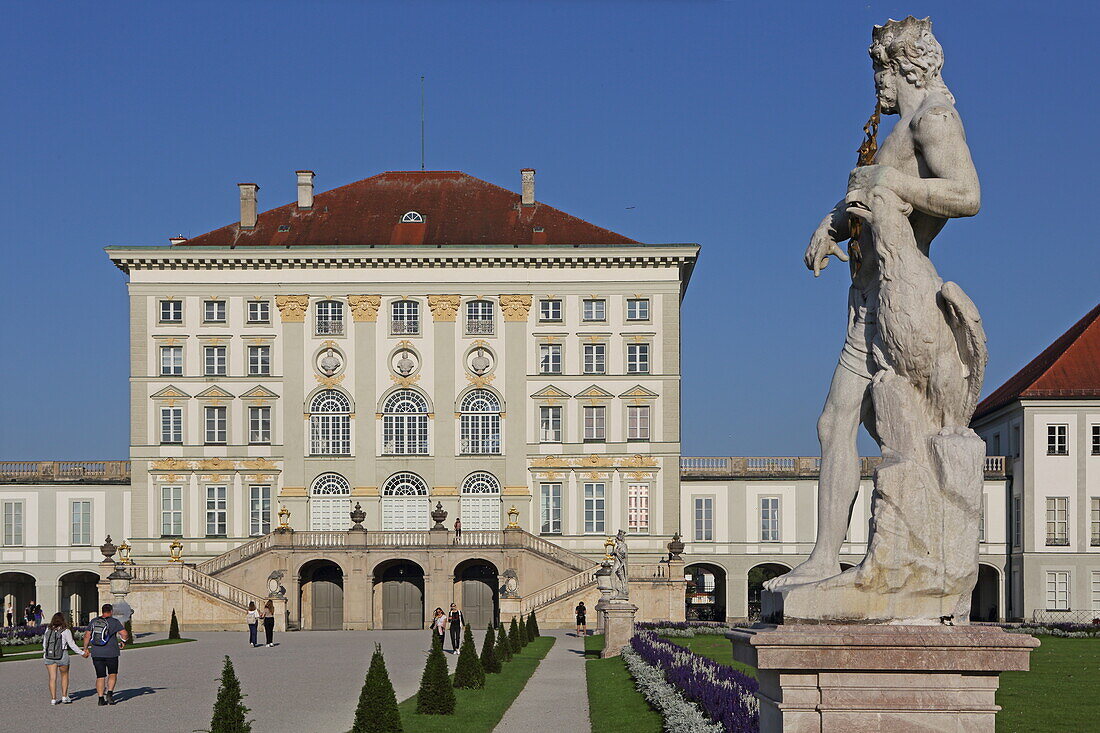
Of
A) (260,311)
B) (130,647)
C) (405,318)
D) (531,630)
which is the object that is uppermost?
(260,311)

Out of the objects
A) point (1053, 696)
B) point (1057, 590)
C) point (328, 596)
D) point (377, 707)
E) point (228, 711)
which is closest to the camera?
point (228, 711)

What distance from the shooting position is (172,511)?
6006 centimetres

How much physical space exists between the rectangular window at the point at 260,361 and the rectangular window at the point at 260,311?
3.66ft

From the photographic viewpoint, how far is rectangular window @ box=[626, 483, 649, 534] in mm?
60062

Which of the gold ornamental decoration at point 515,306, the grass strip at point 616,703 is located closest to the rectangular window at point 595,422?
the gold ornamental decoration at point 515,306

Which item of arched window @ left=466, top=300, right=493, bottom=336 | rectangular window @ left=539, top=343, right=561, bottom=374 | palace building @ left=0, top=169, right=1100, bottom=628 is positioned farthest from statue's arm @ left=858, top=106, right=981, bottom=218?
arched window @ left=466, top=300, right=493, bottom=336

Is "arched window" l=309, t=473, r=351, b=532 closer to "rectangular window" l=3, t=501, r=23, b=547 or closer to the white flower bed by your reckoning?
"rectangular window" l=3, t=501, r=23, b=547

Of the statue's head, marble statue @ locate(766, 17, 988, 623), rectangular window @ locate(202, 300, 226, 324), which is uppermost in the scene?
rectangular window @ locate(202, 300, 226, 324)

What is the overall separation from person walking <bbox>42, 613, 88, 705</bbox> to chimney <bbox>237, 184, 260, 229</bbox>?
139 ft

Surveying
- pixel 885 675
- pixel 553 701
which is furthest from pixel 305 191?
pixel 885 675

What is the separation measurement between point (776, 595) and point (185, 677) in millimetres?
23169

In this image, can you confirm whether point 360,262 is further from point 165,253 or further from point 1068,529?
point 1068,529

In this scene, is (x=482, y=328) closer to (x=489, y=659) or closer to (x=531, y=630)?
(x=531, y=630)

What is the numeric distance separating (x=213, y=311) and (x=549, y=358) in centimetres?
1347
